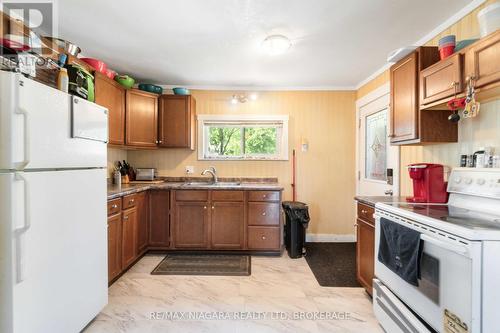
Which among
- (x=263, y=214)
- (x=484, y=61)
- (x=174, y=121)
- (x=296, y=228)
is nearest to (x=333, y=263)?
(x=296, y=228)

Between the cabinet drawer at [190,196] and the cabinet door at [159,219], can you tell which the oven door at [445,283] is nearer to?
the cabinet drawer at [190,196]

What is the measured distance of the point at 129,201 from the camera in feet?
8.75

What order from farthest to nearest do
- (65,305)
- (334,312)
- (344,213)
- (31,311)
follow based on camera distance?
(344,213) → (334,312) → (65,305) → (31,311)

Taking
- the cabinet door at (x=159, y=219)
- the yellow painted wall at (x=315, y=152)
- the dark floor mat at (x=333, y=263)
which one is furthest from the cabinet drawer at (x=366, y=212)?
the cabinet door at (x=159, y=219)

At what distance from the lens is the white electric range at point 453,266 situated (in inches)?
41.7

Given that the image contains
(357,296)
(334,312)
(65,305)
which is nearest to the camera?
(65,305)

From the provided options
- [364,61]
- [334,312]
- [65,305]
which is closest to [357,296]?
[334,312]

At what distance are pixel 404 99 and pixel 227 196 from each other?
2186 mm

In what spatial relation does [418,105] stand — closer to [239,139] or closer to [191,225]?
[239,139]

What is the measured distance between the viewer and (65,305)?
1.51 metres

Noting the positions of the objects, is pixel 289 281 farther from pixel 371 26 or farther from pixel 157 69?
pixel 157 69

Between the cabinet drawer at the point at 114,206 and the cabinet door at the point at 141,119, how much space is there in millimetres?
919

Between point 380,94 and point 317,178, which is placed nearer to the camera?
point 380,94

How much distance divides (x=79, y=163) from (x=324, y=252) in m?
3.00
